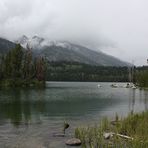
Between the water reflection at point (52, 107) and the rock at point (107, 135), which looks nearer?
the rock at point (107, 135)

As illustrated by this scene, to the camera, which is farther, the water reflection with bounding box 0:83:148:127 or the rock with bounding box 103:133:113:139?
the water reflection with bounding box 0:83:148:127

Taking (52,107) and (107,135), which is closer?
(107,135)

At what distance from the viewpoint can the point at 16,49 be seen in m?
193

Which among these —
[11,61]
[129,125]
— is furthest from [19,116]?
[11,61]

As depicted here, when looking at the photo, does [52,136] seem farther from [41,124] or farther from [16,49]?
[16,49]

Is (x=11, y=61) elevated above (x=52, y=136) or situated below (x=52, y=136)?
above

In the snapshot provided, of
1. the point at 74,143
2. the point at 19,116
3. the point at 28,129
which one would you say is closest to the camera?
the point at 74,143

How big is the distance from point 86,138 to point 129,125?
7.23 metres

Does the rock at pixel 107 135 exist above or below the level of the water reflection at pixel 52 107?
above

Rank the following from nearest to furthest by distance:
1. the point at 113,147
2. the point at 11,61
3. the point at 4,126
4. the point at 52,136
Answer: the point at 113,147 < the point at 52,136 < the point at 4,126 < the point at 11,61

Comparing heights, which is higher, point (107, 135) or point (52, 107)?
point (107, 135)

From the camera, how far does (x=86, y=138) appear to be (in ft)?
123

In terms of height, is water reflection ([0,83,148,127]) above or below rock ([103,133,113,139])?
below

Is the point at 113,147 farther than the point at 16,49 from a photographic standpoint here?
No
